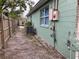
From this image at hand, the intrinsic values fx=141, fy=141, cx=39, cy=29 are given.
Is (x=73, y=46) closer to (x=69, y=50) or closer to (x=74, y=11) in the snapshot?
(x=69, y=50)

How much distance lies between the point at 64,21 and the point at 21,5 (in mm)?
10864

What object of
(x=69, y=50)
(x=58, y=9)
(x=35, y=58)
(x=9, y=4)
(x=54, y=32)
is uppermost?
(x=9, y=4)

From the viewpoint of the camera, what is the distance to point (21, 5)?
49.9 feet

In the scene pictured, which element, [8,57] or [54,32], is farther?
[54,32]

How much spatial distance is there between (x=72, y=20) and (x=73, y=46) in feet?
2.51

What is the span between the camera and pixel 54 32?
251 inches

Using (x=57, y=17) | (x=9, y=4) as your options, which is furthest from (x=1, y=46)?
(x=9, y=4)

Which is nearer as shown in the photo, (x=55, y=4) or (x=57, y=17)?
(x=57, y=17)

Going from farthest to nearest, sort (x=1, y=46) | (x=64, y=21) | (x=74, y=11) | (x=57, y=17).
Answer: (x=1, y=46), (x=57, y=17), (x=64, y=21), (x=74, y=11)

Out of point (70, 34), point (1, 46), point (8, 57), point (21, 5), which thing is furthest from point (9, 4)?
point (70, 34)

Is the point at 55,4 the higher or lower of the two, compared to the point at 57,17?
higher

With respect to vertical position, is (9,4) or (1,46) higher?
(9,4)

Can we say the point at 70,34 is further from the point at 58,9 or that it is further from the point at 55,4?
the point at 55,4

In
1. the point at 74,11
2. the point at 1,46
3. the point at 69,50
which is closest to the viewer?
the point at 74,11
